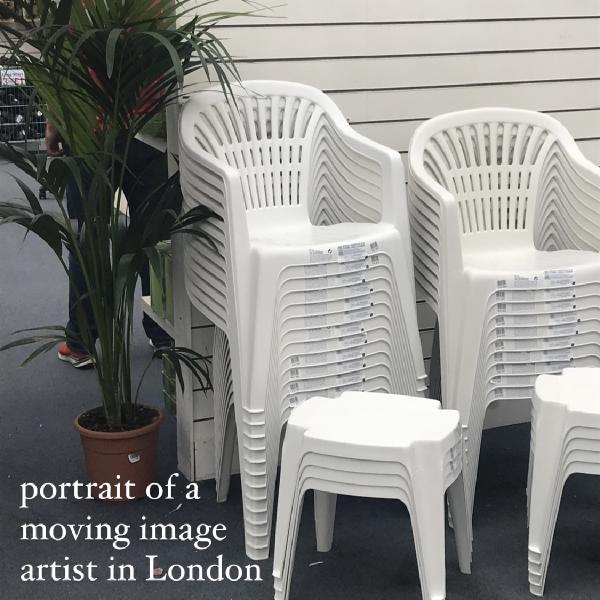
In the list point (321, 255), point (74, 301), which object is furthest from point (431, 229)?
point (74, 301)

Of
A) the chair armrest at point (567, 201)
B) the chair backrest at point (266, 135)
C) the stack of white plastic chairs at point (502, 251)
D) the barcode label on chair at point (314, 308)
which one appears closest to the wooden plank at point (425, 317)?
the stack of white plastic chairs at point (502, 251)

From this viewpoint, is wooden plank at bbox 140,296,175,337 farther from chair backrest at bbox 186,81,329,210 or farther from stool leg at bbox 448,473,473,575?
stool leg at bbox 448,473,473,575

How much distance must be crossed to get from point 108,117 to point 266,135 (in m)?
0.48

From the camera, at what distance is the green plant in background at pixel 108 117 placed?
2469mm

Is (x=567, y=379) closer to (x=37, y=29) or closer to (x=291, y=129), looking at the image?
(x=291, y=129)

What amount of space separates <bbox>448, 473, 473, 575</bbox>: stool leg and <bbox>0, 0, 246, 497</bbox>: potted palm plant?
30.6 inches

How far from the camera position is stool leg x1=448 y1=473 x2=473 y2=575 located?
243cm

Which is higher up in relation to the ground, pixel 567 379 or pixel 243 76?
pixel 243 76

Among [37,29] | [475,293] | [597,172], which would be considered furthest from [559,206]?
[37,29]

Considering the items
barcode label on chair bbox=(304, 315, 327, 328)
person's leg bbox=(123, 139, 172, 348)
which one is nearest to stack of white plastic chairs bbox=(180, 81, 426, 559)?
barcode label on chair bbox=(304, 315, 327, 328)

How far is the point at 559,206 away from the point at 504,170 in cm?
20

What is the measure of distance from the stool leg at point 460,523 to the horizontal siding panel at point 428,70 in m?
1.25

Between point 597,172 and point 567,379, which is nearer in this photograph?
point 567,379

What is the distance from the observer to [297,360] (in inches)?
100
